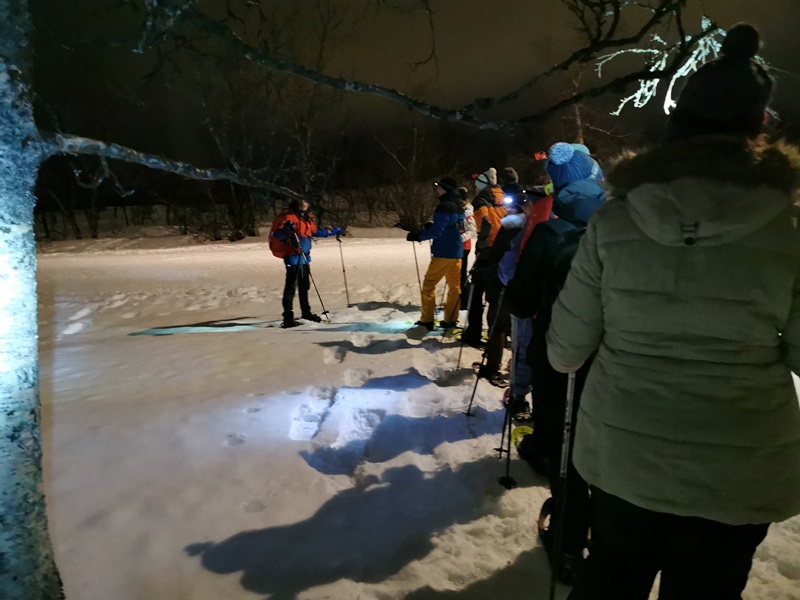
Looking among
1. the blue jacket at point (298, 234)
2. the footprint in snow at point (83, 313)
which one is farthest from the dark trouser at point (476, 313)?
the footprint in snow at point (83, 313)

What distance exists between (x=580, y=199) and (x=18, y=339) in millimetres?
2590

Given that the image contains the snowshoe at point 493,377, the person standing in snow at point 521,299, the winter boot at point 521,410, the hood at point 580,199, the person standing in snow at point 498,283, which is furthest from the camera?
the snowshoe at point 493,377

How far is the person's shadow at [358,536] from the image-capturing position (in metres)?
2.55

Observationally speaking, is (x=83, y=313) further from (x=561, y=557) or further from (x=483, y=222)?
(x=561, y=557)

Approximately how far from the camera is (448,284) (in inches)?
282

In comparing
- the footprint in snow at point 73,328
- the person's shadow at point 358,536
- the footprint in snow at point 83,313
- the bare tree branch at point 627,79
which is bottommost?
A: the person's shadow at point 358,536

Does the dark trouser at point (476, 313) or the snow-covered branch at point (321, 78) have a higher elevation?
the snow-covered branch at point (321, 78)

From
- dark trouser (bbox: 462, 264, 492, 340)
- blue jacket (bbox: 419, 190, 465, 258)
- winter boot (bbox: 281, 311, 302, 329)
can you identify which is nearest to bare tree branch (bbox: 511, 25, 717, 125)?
dark trouser (bbox: 462, 264, 492, 340)

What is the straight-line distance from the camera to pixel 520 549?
9.02 ft

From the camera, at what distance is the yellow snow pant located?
6.92m

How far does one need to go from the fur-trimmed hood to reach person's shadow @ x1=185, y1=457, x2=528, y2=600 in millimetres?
2126

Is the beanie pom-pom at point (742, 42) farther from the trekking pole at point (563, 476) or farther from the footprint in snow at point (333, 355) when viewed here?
the footprint in snow at point (333, 355)

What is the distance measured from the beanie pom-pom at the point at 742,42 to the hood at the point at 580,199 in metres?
1.01

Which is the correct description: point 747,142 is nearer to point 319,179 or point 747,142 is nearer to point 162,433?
point 319,179
